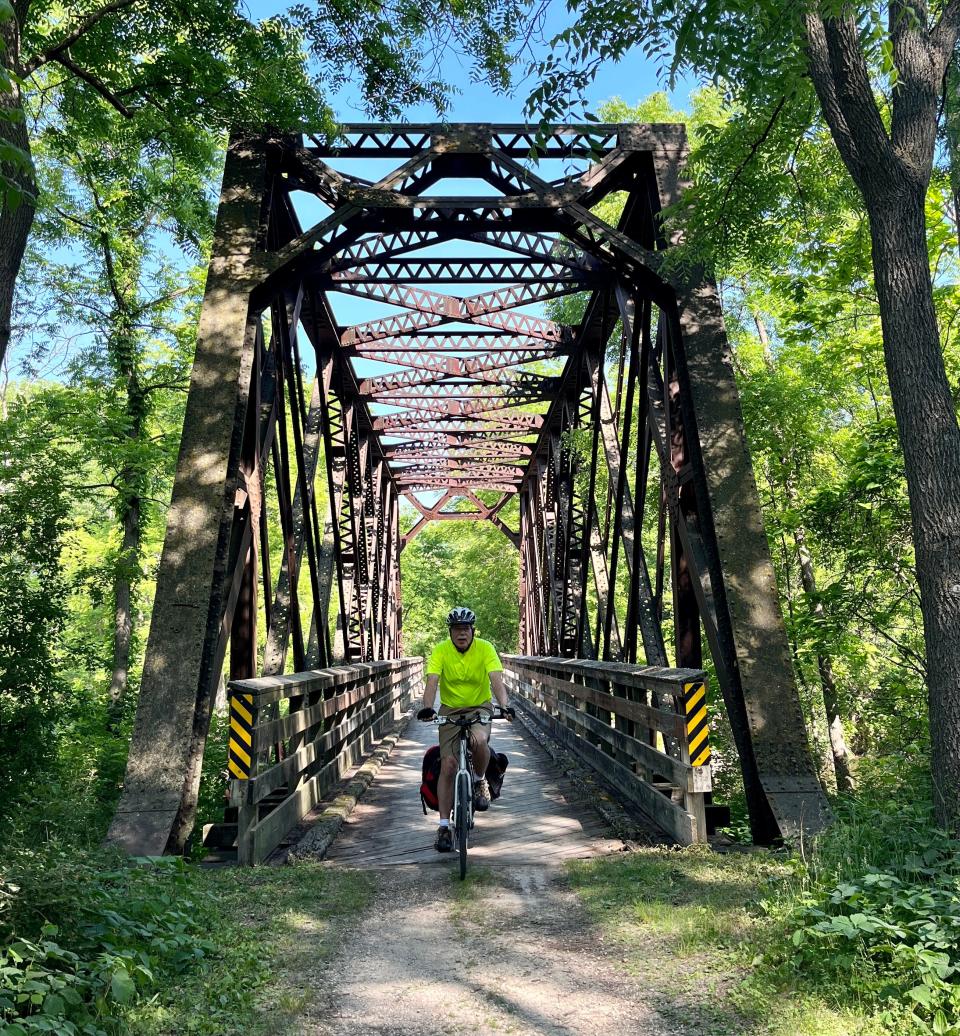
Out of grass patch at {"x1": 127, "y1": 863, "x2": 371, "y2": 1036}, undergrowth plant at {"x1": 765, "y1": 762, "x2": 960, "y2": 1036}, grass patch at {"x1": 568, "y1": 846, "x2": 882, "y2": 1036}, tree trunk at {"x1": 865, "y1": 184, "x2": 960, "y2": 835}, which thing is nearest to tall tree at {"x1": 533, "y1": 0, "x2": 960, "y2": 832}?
tree trunk at {"x1": 865, "y1": 184, "x2": 960, "y2": 835}

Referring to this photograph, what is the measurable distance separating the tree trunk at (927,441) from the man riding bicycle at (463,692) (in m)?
2.56

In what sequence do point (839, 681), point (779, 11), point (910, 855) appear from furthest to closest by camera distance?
1. point (839, 681)
2. point (779, 11)
3. point (910, 855)

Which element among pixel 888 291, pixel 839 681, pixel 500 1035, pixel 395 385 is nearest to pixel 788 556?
pixel 839 681

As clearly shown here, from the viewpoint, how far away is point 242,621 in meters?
7.62

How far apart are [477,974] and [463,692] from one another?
2427 mm

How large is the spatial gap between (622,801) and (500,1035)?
4546 millimetres

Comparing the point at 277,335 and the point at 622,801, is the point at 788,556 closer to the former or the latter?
the point at 622,801

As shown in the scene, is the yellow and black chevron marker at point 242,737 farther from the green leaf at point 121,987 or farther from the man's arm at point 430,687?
the green leaf at point 121,987

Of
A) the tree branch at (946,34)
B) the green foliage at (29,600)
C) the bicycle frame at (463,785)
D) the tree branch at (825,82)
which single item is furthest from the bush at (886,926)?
the green foliage at (29,600)

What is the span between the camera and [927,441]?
172 inches

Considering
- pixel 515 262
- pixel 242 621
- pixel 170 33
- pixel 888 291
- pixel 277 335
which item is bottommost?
pixel 242 621

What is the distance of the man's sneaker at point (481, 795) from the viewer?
Answer: 5.83 meters

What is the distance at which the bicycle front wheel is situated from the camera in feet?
16.9

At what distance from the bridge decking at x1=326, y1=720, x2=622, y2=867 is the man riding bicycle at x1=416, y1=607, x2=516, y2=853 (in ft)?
1.51
